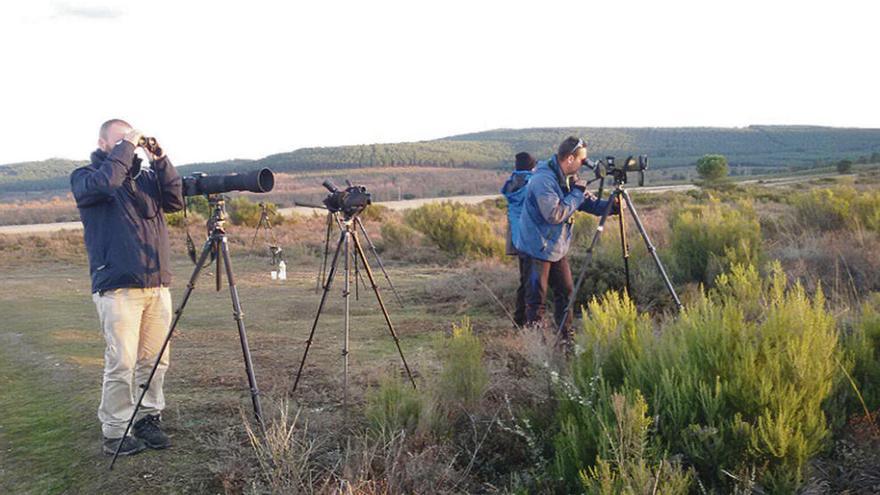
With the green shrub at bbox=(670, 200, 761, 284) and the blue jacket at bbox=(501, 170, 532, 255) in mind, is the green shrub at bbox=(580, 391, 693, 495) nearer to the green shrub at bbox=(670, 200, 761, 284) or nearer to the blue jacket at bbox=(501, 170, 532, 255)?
the blue jacket at bbox=(501, 170, 532, 255)

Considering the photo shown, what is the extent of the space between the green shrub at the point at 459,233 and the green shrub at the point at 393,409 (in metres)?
9.91

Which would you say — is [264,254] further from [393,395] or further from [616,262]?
[393,395]

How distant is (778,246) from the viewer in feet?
31.8

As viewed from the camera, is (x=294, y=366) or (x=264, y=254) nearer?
(x=294, y=366)

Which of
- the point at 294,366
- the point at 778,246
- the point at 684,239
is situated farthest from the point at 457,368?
the point at 778,246

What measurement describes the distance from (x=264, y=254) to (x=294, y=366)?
12238mm

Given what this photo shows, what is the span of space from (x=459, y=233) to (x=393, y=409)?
11.7m

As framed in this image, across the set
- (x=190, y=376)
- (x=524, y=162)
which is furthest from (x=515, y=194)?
(x=190, y=376)

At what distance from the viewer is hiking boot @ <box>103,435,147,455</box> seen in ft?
13.8

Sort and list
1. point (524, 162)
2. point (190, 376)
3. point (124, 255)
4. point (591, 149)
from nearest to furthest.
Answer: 1. point (124, 255)
2. point (190, 376)
3. point (524, 162)
4. point (591, 149)

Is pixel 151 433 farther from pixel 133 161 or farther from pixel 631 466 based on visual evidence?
pixel 631 466

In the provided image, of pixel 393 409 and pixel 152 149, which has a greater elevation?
pixel 152 149

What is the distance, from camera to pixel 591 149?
108m

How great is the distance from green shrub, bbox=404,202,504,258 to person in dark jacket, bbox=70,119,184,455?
1013cm
